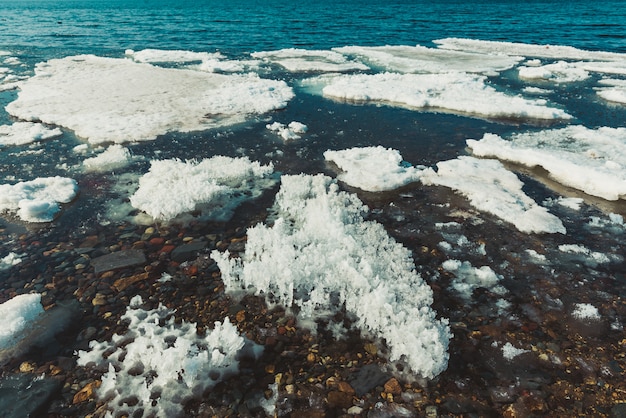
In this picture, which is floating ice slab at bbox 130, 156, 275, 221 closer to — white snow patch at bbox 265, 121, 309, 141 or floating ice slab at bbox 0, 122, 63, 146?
A: white snow patch at bbox 265, 121, 309, 141

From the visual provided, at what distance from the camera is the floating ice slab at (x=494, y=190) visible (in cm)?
745

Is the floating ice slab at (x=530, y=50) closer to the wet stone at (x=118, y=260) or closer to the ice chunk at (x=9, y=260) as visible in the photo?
the wet stone at (x=118, y=260)

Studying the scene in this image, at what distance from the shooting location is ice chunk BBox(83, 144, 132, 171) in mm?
9906

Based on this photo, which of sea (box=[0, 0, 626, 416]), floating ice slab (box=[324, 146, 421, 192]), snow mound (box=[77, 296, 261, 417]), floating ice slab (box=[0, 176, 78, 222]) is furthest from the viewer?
floating ice slab (box=[324, 146, 421, 192])

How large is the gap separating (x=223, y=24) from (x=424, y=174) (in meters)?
47.2

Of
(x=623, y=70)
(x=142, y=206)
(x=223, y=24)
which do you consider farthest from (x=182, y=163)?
(x=223, y=24)

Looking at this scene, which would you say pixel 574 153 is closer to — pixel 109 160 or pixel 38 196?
A: pixel 109 160

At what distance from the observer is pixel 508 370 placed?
4.51 metres

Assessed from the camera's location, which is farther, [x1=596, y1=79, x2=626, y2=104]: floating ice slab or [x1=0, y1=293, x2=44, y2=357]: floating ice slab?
[x1=596, y1=79, x2=626, y2=104]: floating ice slab

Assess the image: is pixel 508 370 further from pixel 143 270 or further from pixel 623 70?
pixel 623 70

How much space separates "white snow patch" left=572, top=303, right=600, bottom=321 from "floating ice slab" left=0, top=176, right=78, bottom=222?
9.15 metres

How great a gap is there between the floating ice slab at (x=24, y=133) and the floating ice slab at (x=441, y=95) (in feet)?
34.1

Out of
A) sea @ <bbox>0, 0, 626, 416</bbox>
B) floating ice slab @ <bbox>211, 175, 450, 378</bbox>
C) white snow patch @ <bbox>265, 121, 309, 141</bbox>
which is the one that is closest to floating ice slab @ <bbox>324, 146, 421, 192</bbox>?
sea @ <bbox>0, 0, 626, 416</bbox>

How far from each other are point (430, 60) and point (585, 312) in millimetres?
22148
